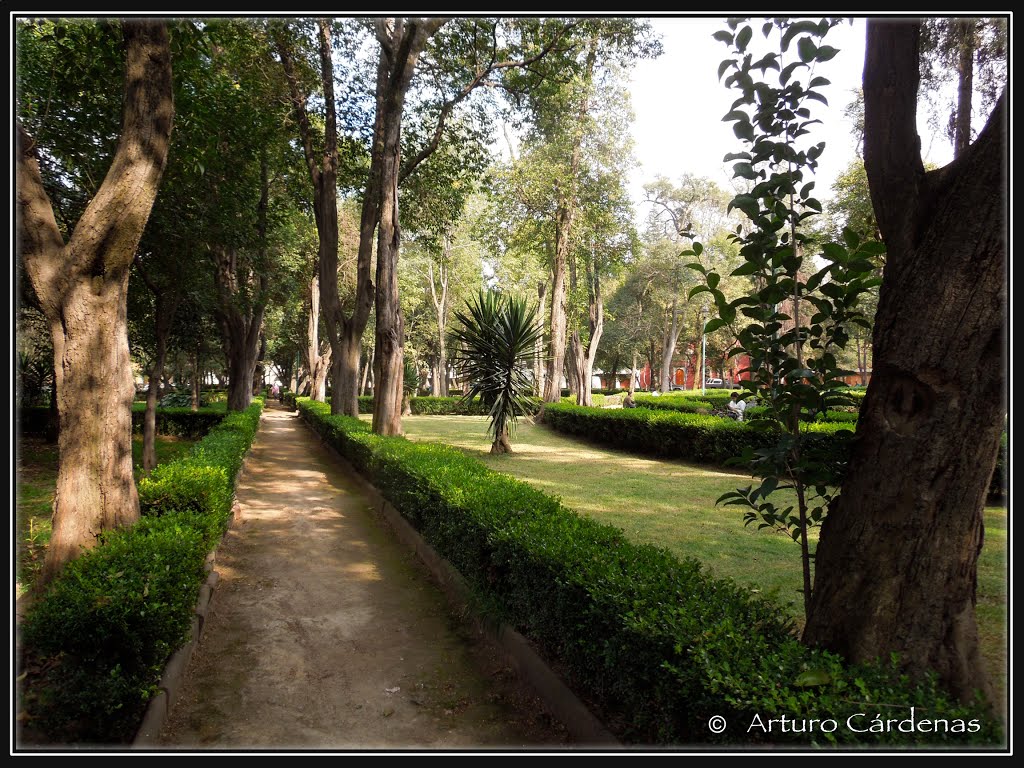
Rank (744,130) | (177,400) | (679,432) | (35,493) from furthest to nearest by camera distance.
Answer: (177,400)
(679,432)
(35,493)
(744,130)

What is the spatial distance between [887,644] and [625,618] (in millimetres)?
1069

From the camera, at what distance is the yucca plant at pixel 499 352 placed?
45.6ft

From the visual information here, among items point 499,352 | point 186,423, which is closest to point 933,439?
point 499,352

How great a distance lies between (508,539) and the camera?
4066 mm

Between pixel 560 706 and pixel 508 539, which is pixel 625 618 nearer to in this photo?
pixel 560 706

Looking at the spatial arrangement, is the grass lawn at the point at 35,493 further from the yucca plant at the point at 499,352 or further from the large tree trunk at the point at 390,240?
the yucca plant at the point at 499,352

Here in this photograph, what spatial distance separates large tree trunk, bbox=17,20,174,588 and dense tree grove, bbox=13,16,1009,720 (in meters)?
0.02

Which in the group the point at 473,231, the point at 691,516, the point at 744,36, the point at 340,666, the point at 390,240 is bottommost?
the point at 340,666

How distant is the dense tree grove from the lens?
2.46m

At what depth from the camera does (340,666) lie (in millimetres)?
4059

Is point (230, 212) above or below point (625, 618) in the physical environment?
above

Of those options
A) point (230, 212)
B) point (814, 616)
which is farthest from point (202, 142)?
point (814, 616)

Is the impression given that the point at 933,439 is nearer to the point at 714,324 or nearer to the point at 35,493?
the point at 714,324

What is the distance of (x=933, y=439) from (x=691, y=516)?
6097 mm
